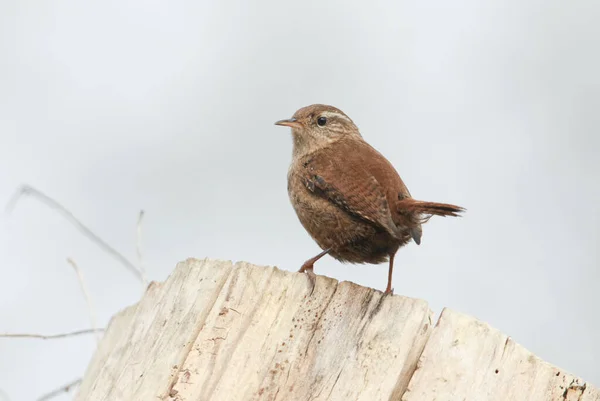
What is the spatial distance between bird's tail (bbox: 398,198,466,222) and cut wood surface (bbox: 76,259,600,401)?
33.3 inches

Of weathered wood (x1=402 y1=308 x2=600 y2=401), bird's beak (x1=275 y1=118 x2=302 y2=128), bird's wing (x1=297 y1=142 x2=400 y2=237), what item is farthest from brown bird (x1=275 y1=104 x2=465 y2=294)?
weathered wood (x1=402 y1=308 x2=600 y2=401)

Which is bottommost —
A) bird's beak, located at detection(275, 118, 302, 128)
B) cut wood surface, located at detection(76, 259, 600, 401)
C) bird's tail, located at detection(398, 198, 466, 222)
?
cut wood surface, located at detection(76, 259, 600, 401)

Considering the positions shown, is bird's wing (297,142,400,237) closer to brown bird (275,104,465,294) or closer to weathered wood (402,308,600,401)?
brown bird (275,104,465,294)

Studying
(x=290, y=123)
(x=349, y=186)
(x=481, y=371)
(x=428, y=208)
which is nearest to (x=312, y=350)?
(x=481, y=371)

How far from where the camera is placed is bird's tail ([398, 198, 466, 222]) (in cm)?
372

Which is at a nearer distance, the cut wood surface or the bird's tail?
Answer: the cut wood surface

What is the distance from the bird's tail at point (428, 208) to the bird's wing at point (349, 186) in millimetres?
89

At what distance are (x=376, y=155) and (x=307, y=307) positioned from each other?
5.95 feet

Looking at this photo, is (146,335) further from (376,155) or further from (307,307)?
(376,155)

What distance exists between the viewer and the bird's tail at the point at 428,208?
3719 mm

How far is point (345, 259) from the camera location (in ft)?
15.0

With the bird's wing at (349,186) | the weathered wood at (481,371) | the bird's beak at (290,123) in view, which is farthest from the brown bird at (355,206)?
the weathered wood at (481,371)

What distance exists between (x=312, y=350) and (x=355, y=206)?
1.24 metres

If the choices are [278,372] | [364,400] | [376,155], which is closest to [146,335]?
[278,372]
